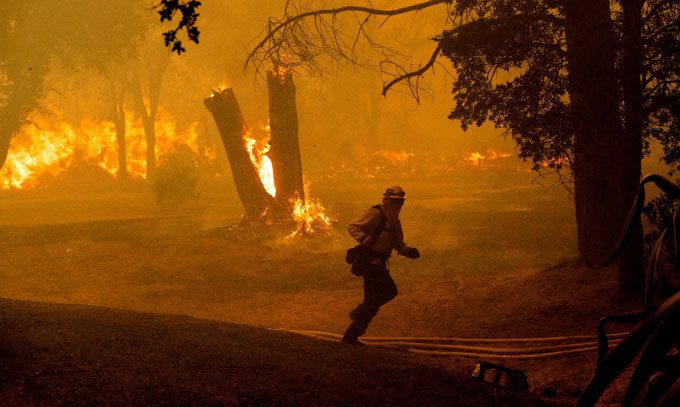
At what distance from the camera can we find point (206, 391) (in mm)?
4301

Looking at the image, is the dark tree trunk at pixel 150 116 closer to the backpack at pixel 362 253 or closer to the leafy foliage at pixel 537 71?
the leafy foliage at pixel 537 71

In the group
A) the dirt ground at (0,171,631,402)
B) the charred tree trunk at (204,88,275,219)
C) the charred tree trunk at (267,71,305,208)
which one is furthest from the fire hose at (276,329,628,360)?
the charred tree trunk at (204,88,275,219)

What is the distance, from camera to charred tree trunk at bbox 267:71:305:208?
1850cm

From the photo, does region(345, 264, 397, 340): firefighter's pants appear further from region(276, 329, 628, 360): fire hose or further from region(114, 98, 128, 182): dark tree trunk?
region(114, 98, 128, 182): dark tree trunk

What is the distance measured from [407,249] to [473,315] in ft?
9.58

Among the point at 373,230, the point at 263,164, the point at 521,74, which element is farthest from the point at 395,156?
the point at 373,230

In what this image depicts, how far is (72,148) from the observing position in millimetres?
42250

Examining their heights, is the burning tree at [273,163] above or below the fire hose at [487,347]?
above

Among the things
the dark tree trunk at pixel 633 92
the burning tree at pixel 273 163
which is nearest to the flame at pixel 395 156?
the burning tree at pixel 273 163

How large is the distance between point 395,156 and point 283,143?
2484 cm

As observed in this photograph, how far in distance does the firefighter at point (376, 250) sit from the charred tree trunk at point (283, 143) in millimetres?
11120

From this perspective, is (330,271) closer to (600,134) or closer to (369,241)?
(369,241)

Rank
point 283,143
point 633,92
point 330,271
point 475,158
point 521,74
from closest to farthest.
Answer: point 633,92 < point 521,74 < point 330,271 < point 283,143 < point 475,158

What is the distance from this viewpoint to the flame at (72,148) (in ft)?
129
